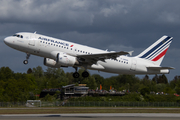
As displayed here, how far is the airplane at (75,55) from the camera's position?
4797 centimetres

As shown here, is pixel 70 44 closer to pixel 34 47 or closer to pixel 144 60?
pixel 34 47

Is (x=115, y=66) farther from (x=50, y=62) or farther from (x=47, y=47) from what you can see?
(x=47, y=47)

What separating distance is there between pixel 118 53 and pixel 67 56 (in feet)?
28.0

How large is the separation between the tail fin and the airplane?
192cm

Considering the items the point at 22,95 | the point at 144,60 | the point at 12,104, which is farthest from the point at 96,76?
the point at 144,60

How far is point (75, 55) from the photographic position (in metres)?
49.2

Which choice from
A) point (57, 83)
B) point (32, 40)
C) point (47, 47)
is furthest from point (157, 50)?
point (57, 83)

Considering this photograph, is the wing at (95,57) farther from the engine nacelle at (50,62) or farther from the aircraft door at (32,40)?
the aircraft door at (32,40)

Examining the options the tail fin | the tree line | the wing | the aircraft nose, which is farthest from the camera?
the tree line

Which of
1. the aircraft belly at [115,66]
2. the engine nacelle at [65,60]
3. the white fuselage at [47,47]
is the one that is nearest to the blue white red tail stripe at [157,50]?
the aircraft belly at [115,66]

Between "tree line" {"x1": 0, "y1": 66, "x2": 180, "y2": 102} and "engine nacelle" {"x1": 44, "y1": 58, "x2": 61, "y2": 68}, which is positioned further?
"tree line" {"x1": 0, "y1": 66, "x2": 180, "y2": 102}

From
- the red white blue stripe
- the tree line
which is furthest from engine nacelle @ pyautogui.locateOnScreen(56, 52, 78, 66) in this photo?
the tree line

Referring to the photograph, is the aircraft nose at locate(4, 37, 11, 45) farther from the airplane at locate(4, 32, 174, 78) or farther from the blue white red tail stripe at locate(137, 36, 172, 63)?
the blue white red tail stripe at locate(137, 36, 172, 63)

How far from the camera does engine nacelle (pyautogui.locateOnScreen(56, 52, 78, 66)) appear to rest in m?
47.5
